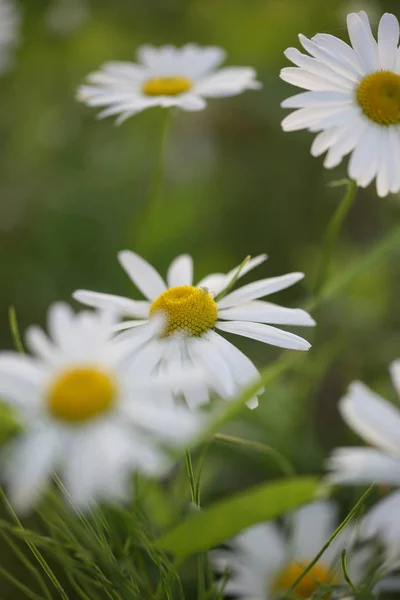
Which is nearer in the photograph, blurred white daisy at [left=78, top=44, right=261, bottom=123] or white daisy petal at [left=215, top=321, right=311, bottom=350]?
white daisy petal at [left=215, top=321, right=311, bottom=350]

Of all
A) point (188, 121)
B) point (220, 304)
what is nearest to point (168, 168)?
point (188, 121)

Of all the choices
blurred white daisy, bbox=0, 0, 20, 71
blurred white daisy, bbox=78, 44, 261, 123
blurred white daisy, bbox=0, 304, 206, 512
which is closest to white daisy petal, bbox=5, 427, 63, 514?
blurred white daisy, bbox=0, 304, 206, 512

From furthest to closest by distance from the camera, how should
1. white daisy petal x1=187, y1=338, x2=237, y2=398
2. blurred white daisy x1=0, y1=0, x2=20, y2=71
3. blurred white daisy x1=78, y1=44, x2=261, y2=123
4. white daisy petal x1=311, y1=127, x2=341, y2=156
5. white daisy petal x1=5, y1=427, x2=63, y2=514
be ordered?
blurred white daisy x1=0, y1=0, x2=20, y2=71, blurred white daisy x1=78, y1=44, x2=261, y2=123, white daisy petal x1=311, y1=127, x2=341, y2=156, white daisy petal x1=187, y1=338, x2=237, y2=398, white daisy petal x1=5, y1=427, x2=63, y2=514

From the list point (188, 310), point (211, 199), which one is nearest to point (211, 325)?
point (188, 310)

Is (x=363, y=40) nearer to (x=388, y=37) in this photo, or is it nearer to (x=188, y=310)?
(x=388, y=37)

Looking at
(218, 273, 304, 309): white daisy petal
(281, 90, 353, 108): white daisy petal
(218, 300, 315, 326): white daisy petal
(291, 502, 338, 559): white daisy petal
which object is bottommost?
(291, 502, 338, 559): white daisy petal

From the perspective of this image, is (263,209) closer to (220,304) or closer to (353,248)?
(353,248)

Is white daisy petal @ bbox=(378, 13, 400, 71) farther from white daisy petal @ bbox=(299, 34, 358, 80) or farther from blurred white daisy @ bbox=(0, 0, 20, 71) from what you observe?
blurred white daisy @ bbox=(0, 0, 20, 71)

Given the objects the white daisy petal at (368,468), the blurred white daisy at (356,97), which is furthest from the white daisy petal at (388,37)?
the white daisy petal at (368,468)
